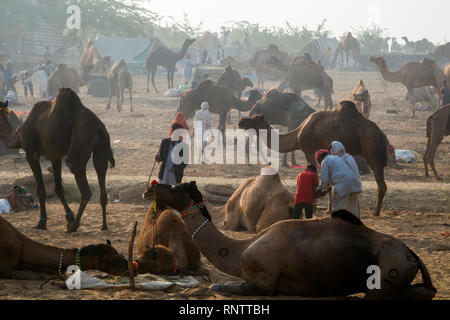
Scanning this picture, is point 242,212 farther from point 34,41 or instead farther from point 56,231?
point 34,41

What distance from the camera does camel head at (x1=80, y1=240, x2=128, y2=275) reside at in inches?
240

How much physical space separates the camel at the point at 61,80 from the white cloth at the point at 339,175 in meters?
21.4

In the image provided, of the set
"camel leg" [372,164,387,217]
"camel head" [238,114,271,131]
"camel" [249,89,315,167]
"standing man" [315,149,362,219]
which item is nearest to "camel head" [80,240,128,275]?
"standing man" [315,149,362,219]

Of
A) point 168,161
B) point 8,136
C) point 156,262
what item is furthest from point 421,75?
point 156,262

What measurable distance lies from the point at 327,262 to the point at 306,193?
9.60 ft

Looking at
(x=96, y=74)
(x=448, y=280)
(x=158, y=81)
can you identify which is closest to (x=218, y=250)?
(x=448, y=280)

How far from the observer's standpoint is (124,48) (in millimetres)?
46469

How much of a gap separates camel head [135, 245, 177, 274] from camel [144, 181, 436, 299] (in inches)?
26.2

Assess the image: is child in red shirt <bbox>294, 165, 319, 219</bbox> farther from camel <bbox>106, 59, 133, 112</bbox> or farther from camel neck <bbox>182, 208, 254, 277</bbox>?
camel <bbox>106, 59, 133, 112</bbox>

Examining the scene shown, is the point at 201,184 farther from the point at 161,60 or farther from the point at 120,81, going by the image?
the point at 161,60

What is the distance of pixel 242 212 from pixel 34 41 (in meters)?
46.4

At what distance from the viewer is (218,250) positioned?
235 inches

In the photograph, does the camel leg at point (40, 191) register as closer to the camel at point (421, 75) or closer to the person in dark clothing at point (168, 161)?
the person in dark clothing at point (168, 161)

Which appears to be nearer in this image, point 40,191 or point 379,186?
point 40,191
